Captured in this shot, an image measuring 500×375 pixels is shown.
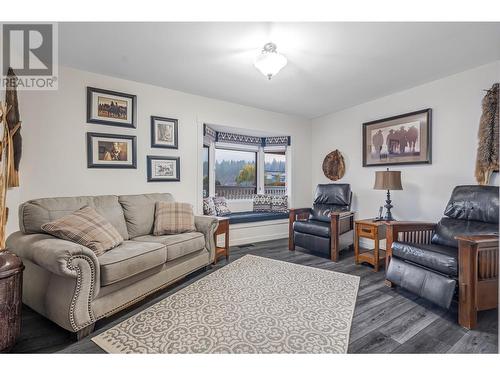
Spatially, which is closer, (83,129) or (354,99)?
(83,129)

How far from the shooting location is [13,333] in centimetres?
148

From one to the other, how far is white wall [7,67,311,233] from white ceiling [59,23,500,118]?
20 centimetres

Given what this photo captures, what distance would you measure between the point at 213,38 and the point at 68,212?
2.07 metres

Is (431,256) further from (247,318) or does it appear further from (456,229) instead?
(247,318)

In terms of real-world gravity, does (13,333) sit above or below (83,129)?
below

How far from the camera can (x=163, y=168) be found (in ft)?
11.0

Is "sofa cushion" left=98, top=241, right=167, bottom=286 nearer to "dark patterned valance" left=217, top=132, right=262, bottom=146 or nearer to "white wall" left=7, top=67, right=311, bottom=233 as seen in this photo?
"white wall" left=7, top=67, right=311, bottom=233

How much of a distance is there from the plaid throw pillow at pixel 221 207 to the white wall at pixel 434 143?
2.18m

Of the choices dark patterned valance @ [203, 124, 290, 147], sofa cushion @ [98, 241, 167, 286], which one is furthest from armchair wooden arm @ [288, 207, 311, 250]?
sofa cushion @ [98, 241, 167, 286]

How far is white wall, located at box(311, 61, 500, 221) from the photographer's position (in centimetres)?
270

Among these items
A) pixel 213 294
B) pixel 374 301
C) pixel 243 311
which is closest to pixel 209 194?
pixel 213 294

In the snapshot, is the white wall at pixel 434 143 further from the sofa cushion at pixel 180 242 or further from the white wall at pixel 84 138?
the sofa cushion at pixel 180 242
